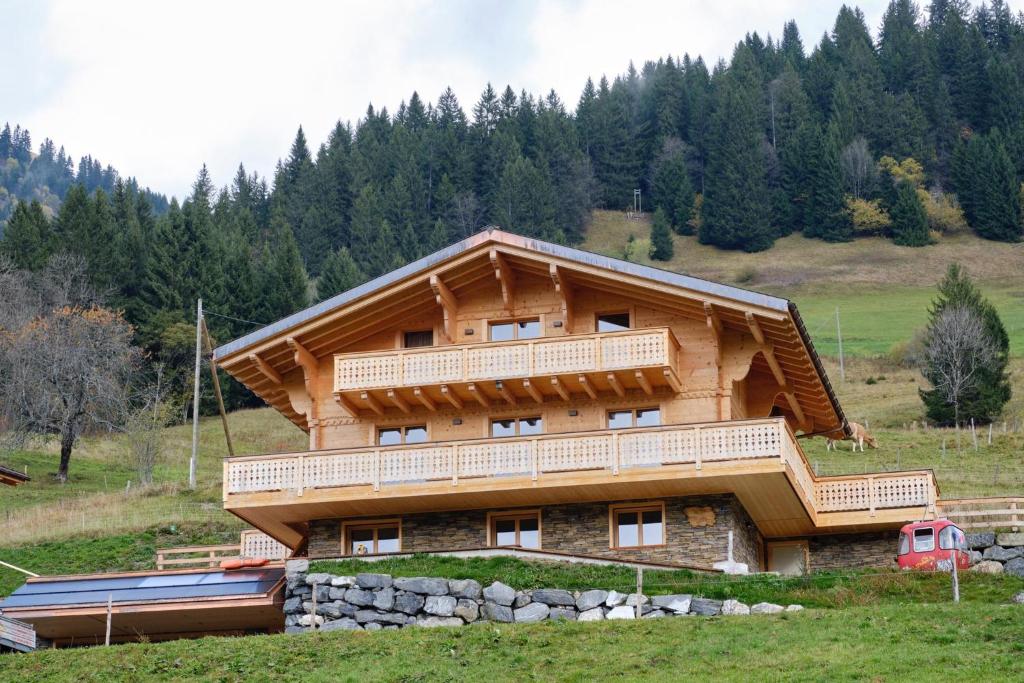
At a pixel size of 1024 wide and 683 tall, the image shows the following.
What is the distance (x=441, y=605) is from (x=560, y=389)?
23.7 feet

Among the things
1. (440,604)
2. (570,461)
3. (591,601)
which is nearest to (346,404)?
(570,461)

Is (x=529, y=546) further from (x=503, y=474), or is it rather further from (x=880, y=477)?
(x=880, y=477)

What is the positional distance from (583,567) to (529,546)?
3.26m

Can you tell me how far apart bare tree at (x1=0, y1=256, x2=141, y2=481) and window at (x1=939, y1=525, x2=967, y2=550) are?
189 ft

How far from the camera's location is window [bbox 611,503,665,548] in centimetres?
3716

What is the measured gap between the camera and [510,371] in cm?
3853

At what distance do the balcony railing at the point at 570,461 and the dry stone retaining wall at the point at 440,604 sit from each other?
11.0ft

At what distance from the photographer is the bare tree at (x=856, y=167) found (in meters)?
172

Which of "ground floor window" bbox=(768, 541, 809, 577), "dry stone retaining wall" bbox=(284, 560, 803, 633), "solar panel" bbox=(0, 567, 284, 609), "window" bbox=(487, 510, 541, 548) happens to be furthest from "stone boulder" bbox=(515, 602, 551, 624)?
"ground floor window" bbox=(768, 541, 809, 577)

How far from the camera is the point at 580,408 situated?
129 feet

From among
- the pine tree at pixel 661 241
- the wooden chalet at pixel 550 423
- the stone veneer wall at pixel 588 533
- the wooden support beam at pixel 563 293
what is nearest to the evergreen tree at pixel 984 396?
the wooden chalet at pixel 550 423

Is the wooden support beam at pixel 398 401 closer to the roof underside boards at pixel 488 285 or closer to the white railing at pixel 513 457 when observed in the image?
the white railing at pixel 513 457

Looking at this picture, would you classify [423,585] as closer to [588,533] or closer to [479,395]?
[588,533]

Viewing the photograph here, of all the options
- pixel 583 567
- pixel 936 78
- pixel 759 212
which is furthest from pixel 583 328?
pixel 936 78
